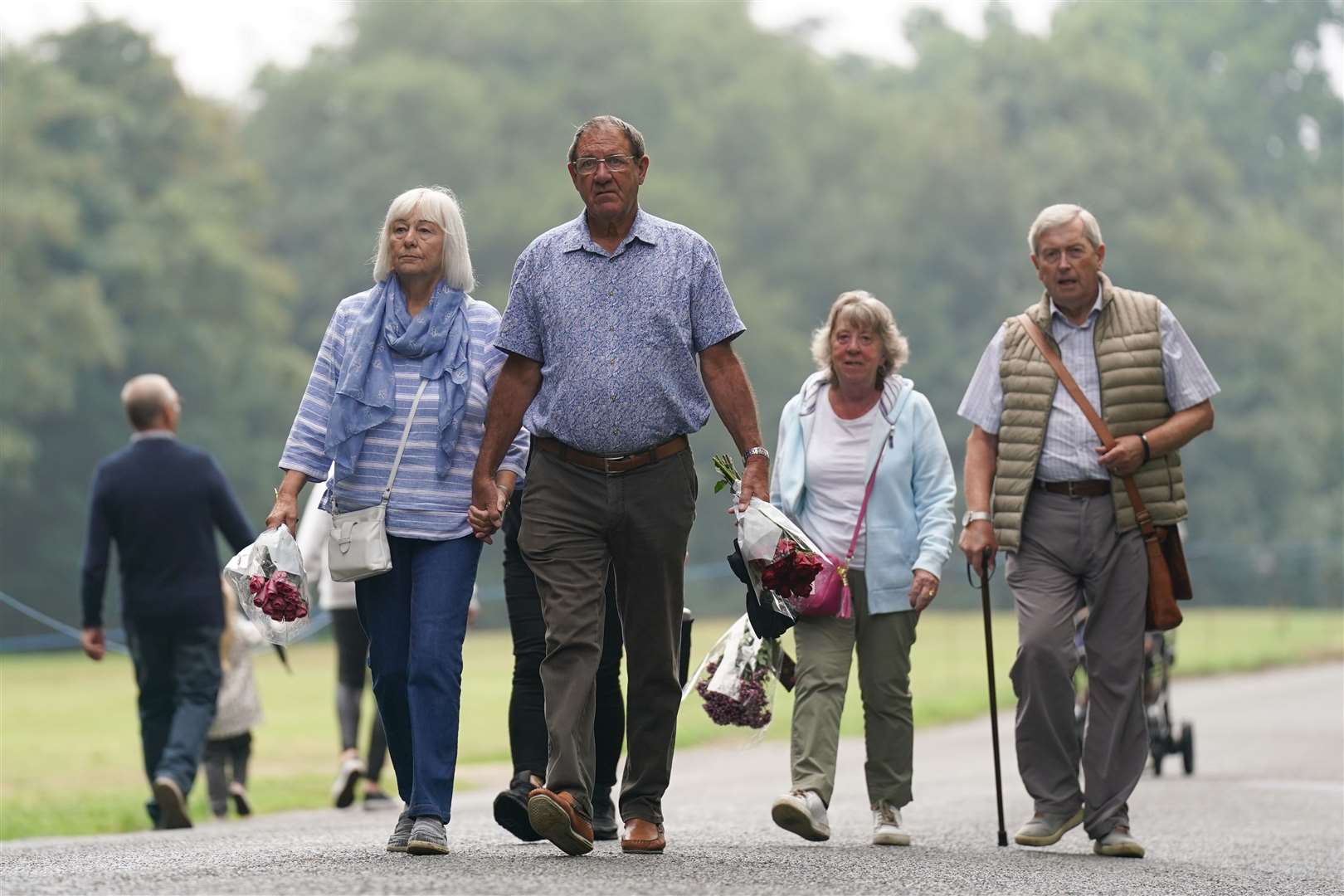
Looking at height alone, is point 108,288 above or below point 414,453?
above

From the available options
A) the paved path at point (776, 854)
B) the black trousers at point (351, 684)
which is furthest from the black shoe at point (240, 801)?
the black trousers at point (351, 684)

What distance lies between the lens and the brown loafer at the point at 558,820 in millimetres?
6930

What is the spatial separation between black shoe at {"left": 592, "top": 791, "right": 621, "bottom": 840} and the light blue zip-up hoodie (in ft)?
4.04

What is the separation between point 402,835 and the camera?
728cm

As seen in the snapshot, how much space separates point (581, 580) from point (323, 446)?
0.95 m

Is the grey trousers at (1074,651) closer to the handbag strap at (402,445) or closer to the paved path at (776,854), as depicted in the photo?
the paved path at (776,854)

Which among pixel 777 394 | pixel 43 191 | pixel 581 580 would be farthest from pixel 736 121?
pixel 581 580

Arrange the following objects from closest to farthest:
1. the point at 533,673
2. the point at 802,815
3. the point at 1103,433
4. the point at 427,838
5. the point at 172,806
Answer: the point at 427,838 → the point at 533,673 → the point at 802,815 → the point at 1103,433 → the point at 172,806

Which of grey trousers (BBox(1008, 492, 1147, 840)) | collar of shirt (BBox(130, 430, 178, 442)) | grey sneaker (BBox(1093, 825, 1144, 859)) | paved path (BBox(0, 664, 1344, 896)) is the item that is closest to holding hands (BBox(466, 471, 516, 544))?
paved path (BBox(0, 664, 1344, 896))

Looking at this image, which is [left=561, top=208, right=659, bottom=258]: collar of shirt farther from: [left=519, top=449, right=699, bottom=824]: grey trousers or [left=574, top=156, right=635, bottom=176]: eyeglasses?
[left=519, top=449, right=699, bottom=824]: grey trousers

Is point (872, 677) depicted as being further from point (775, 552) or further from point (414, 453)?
point (414, 453)

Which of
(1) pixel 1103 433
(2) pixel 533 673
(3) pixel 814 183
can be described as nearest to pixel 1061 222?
(1) pixel 1103 433

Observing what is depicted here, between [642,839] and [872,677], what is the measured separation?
1.68 meters

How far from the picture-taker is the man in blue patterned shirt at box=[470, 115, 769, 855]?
726 cm
